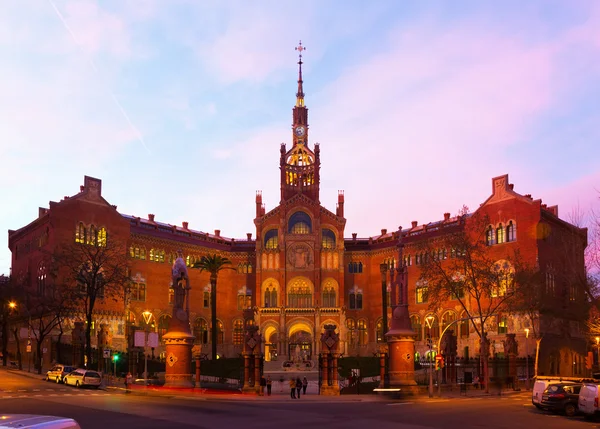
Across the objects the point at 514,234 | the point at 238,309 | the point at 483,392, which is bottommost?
the point at 483,392

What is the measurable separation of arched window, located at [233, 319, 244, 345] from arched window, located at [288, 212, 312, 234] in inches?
575

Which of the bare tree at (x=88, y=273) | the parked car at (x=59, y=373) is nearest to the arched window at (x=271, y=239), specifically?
the bare tree at (x=88, y=273)

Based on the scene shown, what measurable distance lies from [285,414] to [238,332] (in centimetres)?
6920

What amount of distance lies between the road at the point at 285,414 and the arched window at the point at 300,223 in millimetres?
60726

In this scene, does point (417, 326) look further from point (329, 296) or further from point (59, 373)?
point (59, 373)

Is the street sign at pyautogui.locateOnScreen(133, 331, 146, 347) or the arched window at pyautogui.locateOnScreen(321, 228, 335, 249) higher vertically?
the arched window at pyautogui.locateOnScreen(321, 228, 335, 249)

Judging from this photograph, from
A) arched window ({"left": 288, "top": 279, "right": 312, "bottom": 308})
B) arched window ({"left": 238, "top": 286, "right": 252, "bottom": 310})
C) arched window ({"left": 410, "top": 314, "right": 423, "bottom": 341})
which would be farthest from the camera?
arched window ({"left": 238, "top": 286, "right": 252, "bottom": 310})

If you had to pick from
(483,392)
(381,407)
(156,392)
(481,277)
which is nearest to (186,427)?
(381,407)

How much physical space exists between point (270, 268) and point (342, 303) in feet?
35.9

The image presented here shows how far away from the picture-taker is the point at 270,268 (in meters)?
98.3

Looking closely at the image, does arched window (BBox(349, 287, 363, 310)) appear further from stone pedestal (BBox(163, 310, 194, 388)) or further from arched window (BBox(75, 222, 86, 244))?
stone pedestal (BBox(163, 310, 194, 388))

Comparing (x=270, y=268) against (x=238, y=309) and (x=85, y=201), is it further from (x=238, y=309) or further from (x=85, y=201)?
(x=85, y=201)

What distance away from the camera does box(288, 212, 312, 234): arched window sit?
99.8m

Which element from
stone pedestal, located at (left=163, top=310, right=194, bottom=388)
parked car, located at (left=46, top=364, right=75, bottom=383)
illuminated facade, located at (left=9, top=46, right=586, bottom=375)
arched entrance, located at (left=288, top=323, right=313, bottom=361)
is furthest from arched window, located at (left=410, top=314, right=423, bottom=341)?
stone pedestal, located at (left=163, top=310, right=194, bottom=388)
